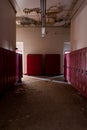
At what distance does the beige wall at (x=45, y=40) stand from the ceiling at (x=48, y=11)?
541 millimetres

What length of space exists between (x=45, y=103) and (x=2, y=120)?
1528 millimetres

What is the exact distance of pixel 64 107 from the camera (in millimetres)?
4340

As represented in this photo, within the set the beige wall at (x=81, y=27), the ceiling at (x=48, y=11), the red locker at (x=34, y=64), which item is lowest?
the red locker at (x=34, y=64)

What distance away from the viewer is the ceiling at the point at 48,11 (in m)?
7.96

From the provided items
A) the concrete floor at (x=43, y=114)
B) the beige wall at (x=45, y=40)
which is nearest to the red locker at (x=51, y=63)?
the beige wall at (x=45, y=40)

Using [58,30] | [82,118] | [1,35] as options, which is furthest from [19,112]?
[58,30]

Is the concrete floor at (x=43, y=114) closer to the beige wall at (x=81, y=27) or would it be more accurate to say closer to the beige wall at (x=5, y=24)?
the beige wall at (x=5, y=24)

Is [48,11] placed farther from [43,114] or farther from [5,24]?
[43,114]

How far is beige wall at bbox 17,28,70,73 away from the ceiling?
0.54 metres

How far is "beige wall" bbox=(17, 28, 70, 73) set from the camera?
12939 mm

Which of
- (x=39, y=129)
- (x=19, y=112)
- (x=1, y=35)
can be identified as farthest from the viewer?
(x=1, y=35)

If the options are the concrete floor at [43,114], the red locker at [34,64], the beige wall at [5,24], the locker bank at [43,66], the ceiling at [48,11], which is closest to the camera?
the concrete floor at [43,114]

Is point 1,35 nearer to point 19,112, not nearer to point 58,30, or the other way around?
point 19,112

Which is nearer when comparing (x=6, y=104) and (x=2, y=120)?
(x=2, y=120)
